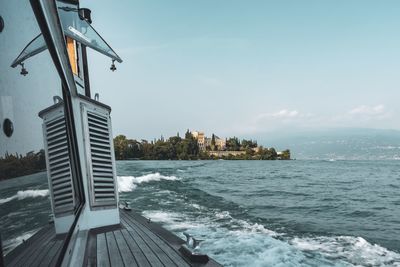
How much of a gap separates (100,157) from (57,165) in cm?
466

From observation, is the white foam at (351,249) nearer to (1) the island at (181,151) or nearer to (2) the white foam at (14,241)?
(2) the white foam at (14,241)

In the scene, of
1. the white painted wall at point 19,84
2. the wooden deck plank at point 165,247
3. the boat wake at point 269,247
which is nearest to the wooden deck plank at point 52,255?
the white painted wall at point 19,84

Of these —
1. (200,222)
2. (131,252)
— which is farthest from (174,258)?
(200,222)

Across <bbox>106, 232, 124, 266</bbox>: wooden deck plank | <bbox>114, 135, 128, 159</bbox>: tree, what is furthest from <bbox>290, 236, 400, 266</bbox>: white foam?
<bbox>114, 135, 128, 159</bbox>: tree

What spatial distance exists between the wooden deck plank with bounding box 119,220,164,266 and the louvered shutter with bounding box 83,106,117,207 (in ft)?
3.42

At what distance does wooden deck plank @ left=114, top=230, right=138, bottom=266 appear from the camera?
14.5 ft

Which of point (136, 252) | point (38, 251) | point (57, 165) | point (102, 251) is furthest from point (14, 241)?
point (102, 251)

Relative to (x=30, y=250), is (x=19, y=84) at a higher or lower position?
higher

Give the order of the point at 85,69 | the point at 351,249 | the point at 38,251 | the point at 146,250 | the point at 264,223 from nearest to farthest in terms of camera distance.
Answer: the point at 38,251 < the point at 146,250 < the point at 85,69 < the point at 351,249 < the point at 264,223

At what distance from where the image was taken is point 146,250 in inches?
197

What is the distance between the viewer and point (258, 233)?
1114 cm

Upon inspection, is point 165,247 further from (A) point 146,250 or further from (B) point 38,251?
(B) point 38,251

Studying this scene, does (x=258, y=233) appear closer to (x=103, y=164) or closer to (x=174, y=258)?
(x=103, y=164)

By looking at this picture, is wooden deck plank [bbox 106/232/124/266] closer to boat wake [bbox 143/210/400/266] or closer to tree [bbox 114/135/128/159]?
boat wake [bbox 143/210/400/266]
